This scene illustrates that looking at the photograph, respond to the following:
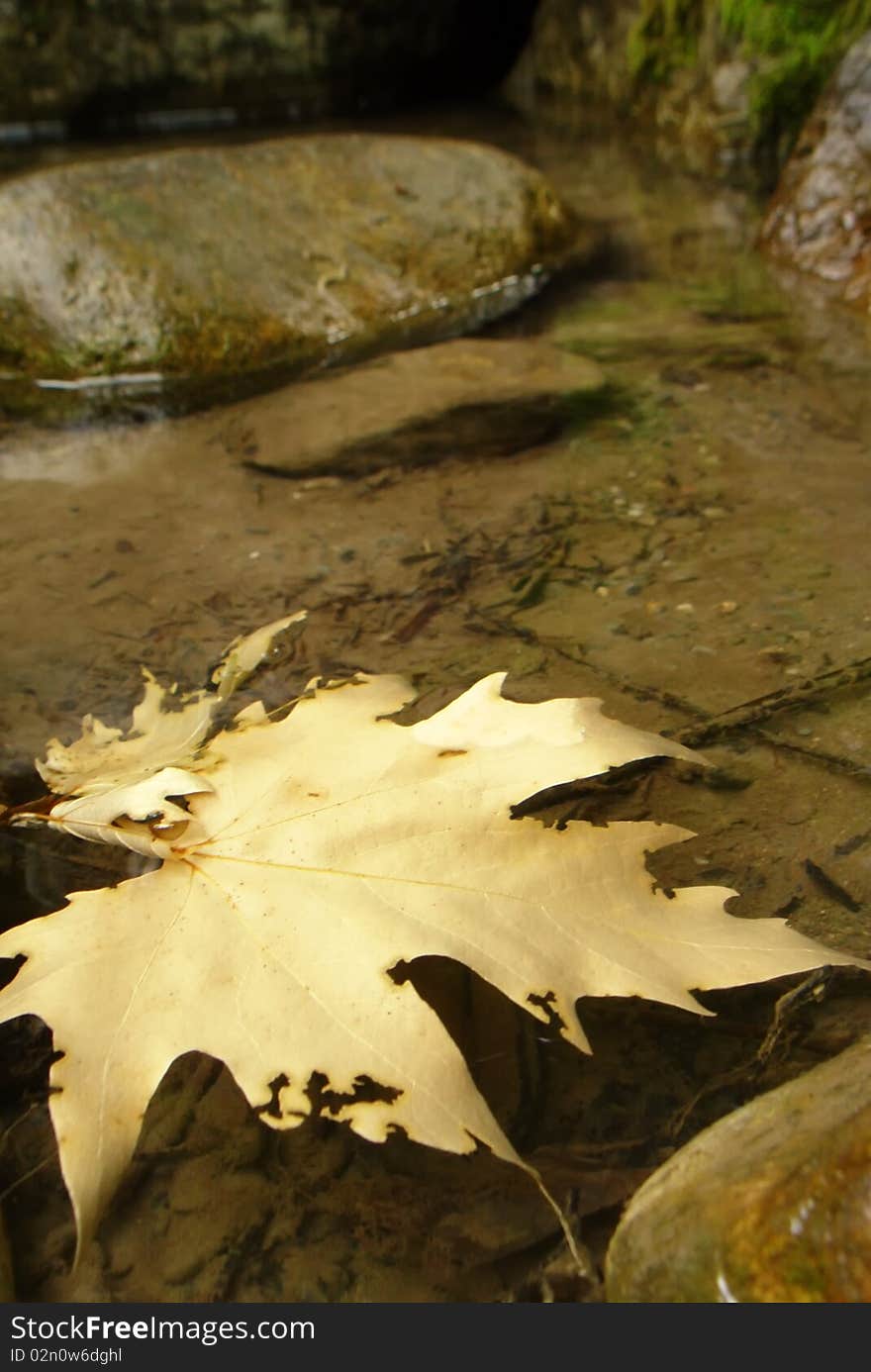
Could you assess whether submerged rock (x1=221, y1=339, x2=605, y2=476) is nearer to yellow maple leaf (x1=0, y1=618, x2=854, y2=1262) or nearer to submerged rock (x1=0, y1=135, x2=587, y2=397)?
submerged rock (x1=0, y1=135, x2=587, y2=397)

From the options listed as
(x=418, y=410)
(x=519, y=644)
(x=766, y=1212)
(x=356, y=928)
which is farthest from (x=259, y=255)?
(x=766, y=1212)

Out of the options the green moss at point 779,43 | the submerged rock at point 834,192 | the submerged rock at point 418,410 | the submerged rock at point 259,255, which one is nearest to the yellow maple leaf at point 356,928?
the submerged rock at point 418,410

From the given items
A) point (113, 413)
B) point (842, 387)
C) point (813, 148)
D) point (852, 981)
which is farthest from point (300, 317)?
point (852, 981)

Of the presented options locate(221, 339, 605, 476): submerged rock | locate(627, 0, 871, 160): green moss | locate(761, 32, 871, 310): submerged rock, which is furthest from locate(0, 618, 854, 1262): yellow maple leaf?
locate(627, 0, 871, 160): green moss

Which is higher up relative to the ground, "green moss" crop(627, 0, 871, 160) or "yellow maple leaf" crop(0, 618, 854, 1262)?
"green moss" crop(627, 0, 871, 160)

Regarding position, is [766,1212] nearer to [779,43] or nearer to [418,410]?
[418,410]

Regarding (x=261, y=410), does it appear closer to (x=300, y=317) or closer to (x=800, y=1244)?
Answer: (x=300, y=317)

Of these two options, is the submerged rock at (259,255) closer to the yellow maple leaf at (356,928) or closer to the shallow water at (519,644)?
the shallow water at (519,644)
